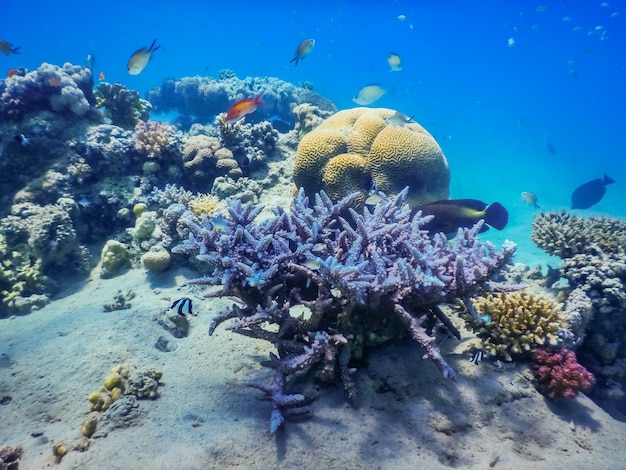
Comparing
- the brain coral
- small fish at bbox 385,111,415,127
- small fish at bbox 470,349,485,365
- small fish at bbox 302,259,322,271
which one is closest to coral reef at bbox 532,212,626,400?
small fish at bbox 470,349,485,365

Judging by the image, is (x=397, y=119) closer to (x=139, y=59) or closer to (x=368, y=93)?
(x=368, y=93)

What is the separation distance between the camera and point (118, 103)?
27.6 feet

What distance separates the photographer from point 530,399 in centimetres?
308

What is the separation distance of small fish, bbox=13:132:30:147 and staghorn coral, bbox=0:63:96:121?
0.60 meters

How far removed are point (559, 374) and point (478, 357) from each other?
717 millimetres

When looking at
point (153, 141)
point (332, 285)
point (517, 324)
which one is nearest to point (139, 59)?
point (153, 141)

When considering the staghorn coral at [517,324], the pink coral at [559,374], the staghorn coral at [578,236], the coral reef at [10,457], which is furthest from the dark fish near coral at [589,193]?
the coral reef at [10,457]

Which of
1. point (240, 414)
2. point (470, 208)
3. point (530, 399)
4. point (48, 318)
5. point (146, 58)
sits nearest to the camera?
point (240, 414)

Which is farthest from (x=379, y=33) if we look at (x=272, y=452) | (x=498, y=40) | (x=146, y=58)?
(x=272, y=452)

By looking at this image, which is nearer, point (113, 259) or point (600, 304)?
point (600, 304)

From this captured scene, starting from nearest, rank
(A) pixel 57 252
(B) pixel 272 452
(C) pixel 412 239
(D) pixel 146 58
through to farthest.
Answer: (B) pixel 272 452 < (C) pixel 412 239 < (A) pixel 57 252 < (D) pixel 146 58

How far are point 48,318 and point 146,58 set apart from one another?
4.88 m

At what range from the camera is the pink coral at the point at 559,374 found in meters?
3.08

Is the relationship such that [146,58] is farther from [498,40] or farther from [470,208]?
[498,40]
